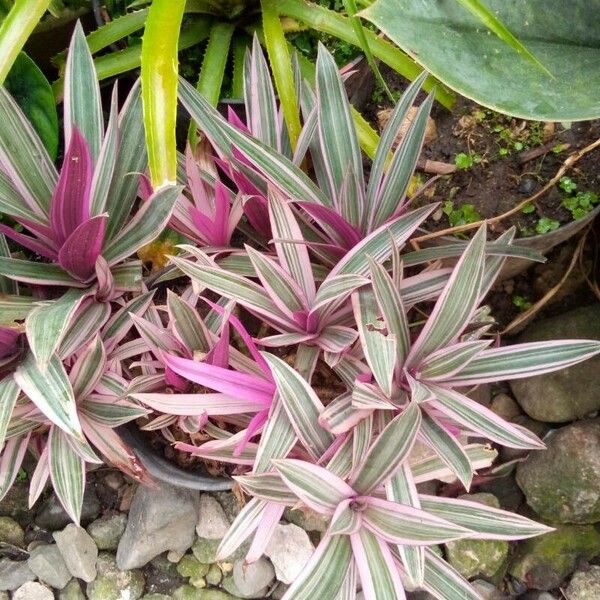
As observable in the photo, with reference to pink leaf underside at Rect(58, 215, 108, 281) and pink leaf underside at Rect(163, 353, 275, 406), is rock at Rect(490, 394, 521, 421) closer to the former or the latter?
pink leaf underside at Rect(163, 353, 275, 406)

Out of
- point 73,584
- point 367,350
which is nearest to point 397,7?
point 367,350

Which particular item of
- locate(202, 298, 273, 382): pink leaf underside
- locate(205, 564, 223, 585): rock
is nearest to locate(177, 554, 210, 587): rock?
locate(205, 564, 223, 585): rock

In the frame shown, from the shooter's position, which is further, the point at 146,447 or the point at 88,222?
the point at 146,447

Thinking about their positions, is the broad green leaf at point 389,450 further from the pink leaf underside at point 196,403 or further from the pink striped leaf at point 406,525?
the pink leaf underside at point 196,403

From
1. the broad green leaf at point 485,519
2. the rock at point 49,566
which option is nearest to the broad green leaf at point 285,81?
the broad green leaf at point 485,519

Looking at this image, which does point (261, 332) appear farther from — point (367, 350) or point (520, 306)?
point (520, 306)

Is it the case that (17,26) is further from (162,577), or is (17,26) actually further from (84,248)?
(162,577)

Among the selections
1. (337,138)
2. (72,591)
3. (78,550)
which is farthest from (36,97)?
(72,591)

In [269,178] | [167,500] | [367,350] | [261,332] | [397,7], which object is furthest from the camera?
[167,500]
